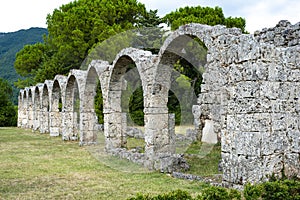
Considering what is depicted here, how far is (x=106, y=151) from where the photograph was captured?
39.5 feet

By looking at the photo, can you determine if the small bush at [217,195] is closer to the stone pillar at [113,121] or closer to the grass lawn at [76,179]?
the grass lawn at [76,179]

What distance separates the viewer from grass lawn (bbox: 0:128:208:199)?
21.1 ft

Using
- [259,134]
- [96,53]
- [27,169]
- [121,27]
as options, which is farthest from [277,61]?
[121,27]

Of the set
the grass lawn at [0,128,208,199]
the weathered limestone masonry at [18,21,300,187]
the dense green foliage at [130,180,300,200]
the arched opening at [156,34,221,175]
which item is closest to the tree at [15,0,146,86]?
the arched opening at [156,34,221,175]

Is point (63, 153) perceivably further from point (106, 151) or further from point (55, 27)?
point (55, 27)

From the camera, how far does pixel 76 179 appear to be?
7641 millimetres

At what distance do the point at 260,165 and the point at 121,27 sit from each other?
2037 centimetres

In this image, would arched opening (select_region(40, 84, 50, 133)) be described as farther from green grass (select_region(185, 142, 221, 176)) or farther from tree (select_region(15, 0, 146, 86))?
green grass (select_region(185, 142, 221, 176))

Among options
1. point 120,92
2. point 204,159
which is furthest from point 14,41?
point 204,159

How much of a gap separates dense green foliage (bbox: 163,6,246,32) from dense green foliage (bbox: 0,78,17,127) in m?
13.6

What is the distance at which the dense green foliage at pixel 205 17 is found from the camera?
24453 mm

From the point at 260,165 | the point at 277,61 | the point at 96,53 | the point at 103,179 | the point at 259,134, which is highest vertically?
the point at 96,53

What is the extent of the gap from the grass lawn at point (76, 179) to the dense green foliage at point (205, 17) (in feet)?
52.7

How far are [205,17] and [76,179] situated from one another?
1936cm
